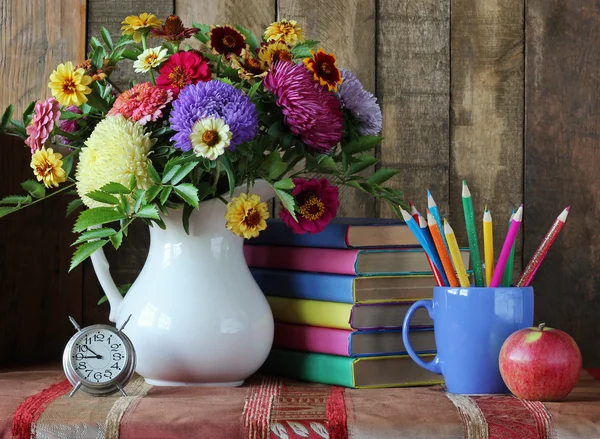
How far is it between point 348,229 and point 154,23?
32cm

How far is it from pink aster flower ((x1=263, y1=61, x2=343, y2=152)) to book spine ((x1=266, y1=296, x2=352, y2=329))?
177mm

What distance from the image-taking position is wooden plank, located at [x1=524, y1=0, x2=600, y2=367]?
3.81ft

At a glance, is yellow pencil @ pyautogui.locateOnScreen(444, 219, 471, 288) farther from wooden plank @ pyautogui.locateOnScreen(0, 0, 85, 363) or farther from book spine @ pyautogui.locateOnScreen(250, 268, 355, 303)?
wooden plank @ pyautogui.locateOnScreen(0, 0, 85, 363)

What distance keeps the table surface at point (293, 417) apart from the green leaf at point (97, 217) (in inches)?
6.6

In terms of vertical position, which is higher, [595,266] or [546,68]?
[546,68]

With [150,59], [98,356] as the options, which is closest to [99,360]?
[98,356]

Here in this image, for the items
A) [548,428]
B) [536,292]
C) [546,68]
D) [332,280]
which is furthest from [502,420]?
[546,68]

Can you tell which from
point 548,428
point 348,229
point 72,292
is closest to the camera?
point 548,428

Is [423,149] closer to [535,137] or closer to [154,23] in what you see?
[535,137]

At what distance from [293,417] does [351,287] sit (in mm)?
188

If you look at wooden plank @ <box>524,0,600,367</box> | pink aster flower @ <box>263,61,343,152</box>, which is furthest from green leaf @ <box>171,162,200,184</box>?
wooden plank @ <box>524,0,600,367</box>

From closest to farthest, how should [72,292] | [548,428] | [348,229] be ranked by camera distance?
[548,428] → [348,229] → [72,292]

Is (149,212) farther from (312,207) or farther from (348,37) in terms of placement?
(348,37)

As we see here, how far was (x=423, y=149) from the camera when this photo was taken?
3.85ft
